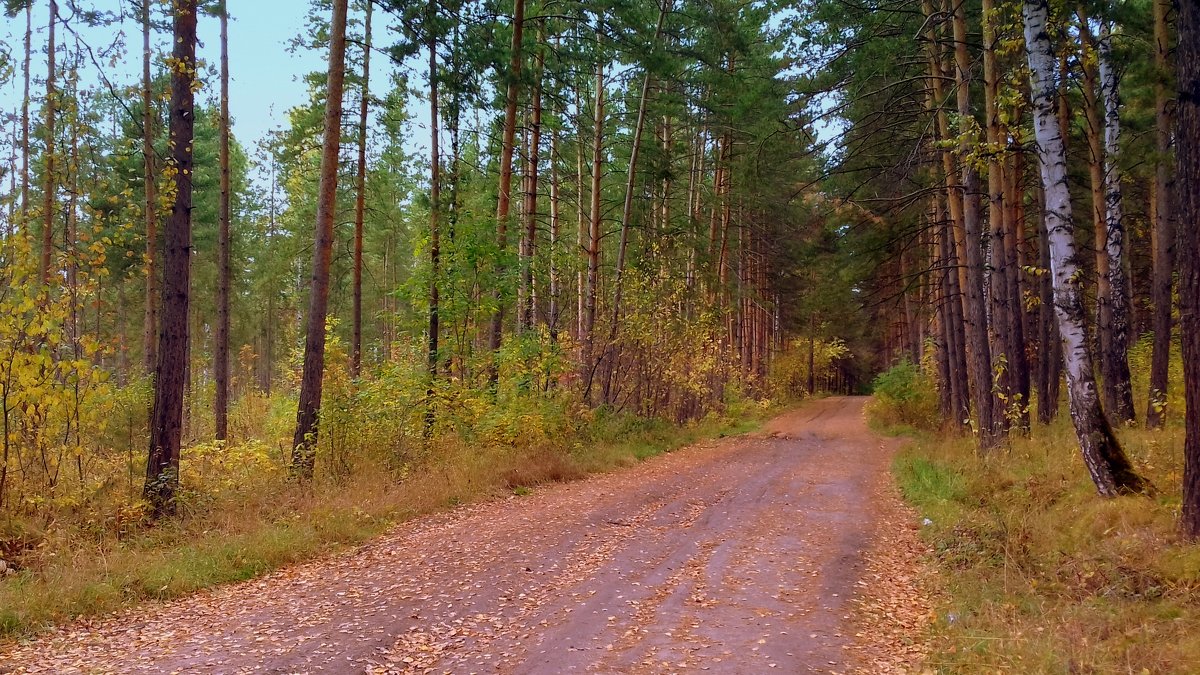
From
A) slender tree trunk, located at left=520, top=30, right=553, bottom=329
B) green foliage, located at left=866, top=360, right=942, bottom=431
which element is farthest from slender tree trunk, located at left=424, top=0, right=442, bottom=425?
green foliage, located at left=866, top=360, right=942, bottom=431

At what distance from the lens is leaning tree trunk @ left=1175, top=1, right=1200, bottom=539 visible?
487 centimetres

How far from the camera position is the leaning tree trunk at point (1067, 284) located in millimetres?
6871

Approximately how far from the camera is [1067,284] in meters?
6.95

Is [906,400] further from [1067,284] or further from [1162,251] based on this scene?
[1067,284]

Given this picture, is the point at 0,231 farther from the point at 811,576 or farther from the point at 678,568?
the point at 811,576

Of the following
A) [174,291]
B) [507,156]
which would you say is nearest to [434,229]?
[507,156]

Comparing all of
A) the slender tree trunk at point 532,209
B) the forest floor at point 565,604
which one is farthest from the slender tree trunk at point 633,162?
the forest floor at point 565,604

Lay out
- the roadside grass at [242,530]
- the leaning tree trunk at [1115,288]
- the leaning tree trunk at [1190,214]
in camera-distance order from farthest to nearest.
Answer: the leaning tree trunk at [1115,288]
the roadside grass at [242,530]
the leaning tree trunk at [1190,214]

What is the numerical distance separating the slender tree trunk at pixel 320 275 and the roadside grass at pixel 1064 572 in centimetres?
824

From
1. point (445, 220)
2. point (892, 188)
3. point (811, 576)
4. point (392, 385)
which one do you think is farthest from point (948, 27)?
point (392, 385)

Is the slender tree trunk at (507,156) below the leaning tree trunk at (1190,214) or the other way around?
the other way around

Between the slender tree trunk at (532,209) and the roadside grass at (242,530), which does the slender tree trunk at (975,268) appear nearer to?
the roadside grass at (242,530)

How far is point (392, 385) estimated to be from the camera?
456 inches

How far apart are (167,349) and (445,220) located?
652 cm
